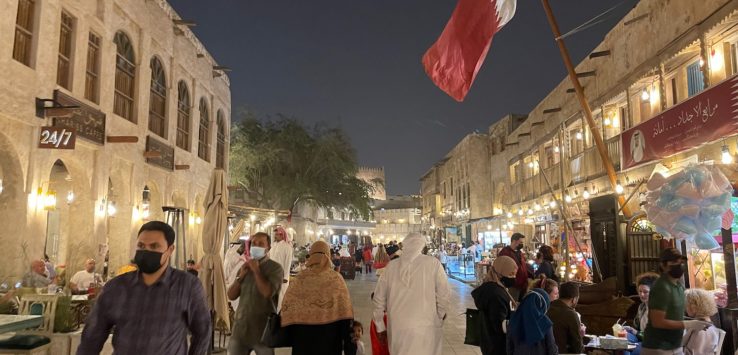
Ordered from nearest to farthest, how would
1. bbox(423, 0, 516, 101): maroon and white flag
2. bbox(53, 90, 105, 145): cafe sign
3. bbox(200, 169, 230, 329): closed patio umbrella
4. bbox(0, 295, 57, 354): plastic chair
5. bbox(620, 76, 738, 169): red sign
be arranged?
bbox(0, 295, 57, 354): plastic chair, bbox(200, 169, 230, 329): closed patio umbrella, bbox(423, 0, 516, 101): maroon and white flag, bbox(620, 76, 738, 169): red sign, bbox(53, 90, 105, 145): cafe sign

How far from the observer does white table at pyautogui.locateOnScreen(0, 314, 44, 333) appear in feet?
17.4

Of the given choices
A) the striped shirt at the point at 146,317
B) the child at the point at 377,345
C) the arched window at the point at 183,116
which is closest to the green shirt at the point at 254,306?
the child at the point at 377,345

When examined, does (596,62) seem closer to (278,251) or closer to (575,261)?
(575,261)

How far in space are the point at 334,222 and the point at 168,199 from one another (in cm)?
4755

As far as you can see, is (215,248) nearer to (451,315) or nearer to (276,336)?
(276,336)

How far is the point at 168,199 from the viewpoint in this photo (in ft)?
58.1

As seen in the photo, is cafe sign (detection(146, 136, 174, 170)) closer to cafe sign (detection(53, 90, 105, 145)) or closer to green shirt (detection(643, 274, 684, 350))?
cafe sign (detection(53, 90, 105, 145))

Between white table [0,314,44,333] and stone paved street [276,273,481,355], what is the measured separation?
3.68 m

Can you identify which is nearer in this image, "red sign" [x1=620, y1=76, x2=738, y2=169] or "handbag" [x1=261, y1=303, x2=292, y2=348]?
"handbag" [x1=261, y1=303, x2=292, y2=348]

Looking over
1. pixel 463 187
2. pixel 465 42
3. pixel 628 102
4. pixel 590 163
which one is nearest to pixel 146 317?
pixel 465 42

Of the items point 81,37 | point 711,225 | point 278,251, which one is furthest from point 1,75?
point 711,225

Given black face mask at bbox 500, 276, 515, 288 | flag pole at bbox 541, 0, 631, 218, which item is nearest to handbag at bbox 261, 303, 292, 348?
black face mask at bbox 500, 276, 515, 288

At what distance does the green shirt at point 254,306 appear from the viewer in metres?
5.37

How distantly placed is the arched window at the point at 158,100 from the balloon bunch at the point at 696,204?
1535 cm
